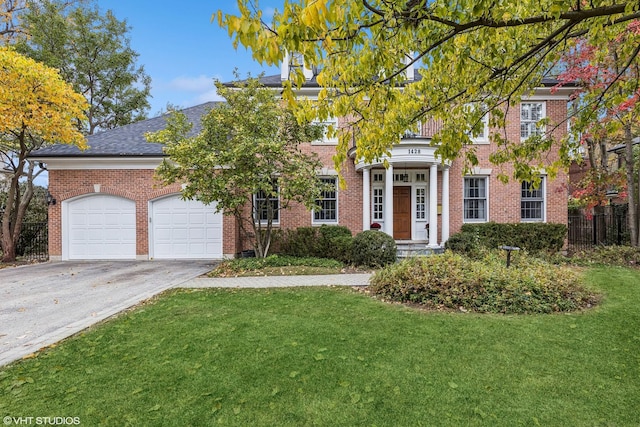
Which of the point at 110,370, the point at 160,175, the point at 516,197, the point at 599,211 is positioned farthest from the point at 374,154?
the point at 599,211

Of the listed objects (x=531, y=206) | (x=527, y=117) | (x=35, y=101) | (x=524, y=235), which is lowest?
(x=524, y=235)

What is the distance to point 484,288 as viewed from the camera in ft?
19.1

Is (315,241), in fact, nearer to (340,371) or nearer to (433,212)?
(433,212)

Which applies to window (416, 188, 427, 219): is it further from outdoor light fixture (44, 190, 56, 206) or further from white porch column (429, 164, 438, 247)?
outdoor light fixture (44, 190, 56, 206)

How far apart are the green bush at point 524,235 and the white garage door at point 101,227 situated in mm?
12937

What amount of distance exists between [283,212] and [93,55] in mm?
16214

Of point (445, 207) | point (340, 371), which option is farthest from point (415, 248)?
point (340, 371)

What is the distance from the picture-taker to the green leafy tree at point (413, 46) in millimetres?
2434

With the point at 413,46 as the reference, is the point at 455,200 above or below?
below

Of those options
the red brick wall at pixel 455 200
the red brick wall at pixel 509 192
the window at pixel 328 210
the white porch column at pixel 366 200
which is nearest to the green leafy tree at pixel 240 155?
the white porch column at pixel 366 200

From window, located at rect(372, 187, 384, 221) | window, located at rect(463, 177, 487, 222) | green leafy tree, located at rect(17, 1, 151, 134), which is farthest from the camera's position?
green leafy tree, located at rect(17, 1, 151, 134)

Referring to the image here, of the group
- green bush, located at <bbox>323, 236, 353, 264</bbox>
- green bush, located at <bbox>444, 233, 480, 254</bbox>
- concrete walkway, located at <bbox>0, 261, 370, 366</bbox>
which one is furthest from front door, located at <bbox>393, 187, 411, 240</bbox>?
concrete walkway, located at <bbox>0, 261, 370, 366</bbox>

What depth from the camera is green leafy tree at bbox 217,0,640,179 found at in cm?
243

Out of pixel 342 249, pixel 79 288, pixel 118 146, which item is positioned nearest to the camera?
pixel 79 288
